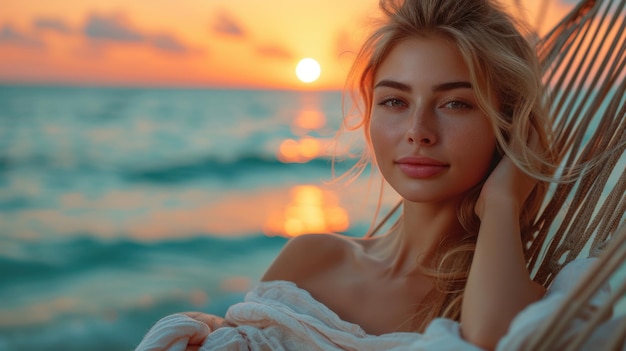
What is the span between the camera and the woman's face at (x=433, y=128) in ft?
5.46

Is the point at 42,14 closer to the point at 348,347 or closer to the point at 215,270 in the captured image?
the point at 215,270

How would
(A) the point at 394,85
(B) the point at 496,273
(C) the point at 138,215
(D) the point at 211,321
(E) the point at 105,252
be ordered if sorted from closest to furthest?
1. (B) the point at 496,273
2. (A) the point at 394,85
3. (D) the point at 211,321
4. (E) the point at 105,252
5. (C) the point at 138,215

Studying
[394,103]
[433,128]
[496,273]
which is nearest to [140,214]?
[394,103]

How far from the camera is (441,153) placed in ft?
5.44

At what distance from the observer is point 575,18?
7.61 feet

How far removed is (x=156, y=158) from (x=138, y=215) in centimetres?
378

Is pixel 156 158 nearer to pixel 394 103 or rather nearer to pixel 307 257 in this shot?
pixel 307 257

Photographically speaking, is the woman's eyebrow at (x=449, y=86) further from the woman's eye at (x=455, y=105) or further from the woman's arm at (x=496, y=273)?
the woman's arm at (x=496, y=273)

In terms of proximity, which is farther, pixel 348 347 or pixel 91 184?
pixel 91 184

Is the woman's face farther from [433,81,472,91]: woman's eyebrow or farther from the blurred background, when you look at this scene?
the blurred background

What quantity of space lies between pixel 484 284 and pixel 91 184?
408 inches

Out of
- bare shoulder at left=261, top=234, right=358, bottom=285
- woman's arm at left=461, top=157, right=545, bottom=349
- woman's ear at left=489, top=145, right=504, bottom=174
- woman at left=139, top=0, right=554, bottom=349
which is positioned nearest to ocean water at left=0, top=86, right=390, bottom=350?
bare shoulder at left=261, top=234, right=358, bottom=285

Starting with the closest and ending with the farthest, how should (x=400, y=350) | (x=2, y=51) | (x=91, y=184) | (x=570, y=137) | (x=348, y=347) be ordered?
(x=400, y=350), (x=348, y=347), (x=570, y=137), (x=91, y=184), (x=2, y=51)

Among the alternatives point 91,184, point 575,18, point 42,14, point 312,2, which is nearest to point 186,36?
point 42,14
